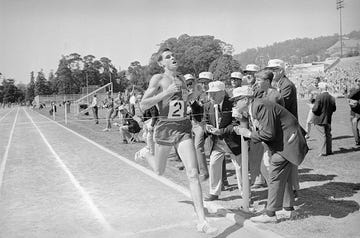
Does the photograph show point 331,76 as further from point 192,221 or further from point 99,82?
point 99,82

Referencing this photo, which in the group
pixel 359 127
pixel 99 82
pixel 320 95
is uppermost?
pixel 99 82

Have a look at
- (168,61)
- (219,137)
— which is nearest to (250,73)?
(219,137)

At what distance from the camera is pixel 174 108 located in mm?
4840

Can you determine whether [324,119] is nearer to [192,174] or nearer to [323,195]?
[323,195]

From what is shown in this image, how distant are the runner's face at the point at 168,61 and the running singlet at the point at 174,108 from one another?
0.70ft

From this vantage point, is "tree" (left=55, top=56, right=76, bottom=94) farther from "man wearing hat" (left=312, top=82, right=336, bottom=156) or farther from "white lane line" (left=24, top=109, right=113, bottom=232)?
"man wearing hat" (left=312, top=82, right=336, bottom=156)

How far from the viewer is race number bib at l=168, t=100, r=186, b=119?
4.83 metres

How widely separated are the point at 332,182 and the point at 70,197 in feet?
15.4

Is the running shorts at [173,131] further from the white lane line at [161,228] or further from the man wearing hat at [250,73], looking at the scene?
the man wearing hat at [250,73]

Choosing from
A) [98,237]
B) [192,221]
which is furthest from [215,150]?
Result: [98,237]

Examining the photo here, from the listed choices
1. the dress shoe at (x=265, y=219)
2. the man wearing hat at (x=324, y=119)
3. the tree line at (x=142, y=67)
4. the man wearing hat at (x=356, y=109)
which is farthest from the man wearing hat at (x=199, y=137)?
the tree line at (x=142, y=67)

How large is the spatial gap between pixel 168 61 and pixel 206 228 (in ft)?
7.21

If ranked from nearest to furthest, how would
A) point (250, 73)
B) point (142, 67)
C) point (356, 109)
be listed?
point (250, 73) → point (356, 109) → point (142, 67)

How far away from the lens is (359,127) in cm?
1107
